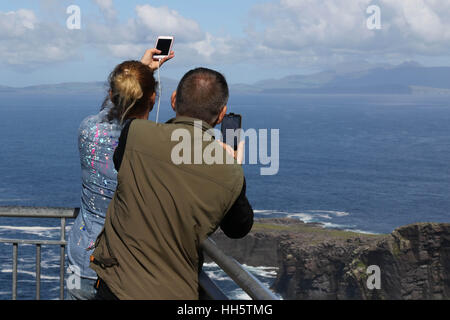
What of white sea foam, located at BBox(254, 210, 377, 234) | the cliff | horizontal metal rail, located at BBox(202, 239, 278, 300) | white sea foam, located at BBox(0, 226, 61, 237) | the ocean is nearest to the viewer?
horizontal metal rail, located at BBox(202, 239, 278, 300)

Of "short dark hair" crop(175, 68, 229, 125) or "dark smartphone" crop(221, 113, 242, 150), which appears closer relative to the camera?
"short dark hair" crop(175, 68, 229, 125)

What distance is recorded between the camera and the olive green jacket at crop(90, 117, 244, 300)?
8.84 ft

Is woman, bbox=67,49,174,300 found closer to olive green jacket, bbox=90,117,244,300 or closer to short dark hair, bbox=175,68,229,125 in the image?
short dark hair, bbox=175,68,229,125

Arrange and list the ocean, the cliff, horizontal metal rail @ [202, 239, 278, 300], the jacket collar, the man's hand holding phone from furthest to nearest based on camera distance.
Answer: the ocean, the cliff, the man's hand holding phone, the jacket collar, horizontal metal rail @ [202, 239, 278, 300]

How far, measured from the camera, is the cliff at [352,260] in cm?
8175

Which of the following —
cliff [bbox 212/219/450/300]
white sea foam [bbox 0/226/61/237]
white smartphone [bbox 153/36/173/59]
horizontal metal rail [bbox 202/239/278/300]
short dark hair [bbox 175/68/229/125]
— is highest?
white smartphone [bbox 153/36/173/59]

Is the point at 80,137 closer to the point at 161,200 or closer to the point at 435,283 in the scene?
the point at 161,200

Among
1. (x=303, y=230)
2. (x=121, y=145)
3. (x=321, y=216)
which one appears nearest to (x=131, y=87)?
(x=121, y=145)

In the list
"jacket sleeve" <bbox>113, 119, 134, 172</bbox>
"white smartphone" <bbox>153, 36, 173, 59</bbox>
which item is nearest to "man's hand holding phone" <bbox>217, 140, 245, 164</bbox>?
"jacket sleeve" <bbox>113, 119, 134, 172</bbox>

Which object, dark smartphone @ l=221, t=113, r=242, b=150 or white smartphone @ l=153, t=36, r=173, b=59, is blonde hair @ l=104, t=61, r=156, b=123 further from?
white smartphone @ l=153, t=36, r=173, b=59

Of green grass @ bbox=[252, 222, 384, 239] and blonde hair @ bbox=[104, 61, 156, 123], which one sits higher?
blonde hair @ bbox=[104, 61, 156, 123]

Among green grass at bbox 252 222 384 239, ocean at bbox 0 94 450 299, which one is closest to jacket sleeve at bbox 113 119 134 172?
ocean at bbox 0 94 450 299

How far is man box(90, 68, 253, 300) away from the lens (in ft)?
8.84
